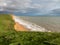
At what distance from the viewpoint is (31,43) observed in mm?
12977

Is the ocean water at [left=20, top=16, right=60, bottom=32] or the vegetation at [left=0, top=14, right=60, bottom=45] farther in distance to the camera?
the ocean water at [left=20, top=16, right=60, bottom=32]

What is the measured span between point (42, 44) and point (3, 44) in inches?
93.3

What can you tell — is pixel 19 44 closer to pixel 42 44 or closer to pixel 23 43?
pixel 23 43

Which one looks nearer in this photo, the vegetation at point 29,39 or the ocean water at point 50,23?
the vegetation at point 29,39

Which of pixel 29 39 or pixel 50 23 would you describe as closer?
pixel 29 39

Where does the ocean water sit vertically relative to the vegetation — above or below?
above

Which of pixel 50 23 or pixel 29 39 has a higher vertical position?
pixel 50 23

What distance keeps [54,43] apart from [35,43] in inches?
42.9

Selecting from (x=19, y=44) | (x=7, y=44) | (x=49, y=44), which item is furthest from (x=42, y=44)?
(x=7, y=44)

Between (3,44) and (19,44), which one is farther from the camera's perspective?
(3,44)

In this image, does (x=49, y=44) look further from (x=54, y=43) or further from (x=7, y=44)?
(x=7, y=44)

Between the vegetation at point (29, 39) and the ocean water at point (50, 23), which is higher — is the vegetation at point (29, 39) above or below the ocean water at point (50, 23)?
below

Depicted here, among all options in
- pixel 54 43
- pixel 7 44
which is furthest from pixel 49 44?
pixel 7 44

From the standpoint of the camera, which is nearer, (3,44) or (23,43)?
(23,43)
